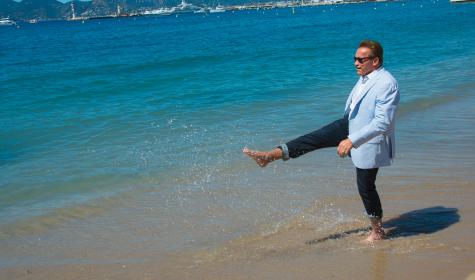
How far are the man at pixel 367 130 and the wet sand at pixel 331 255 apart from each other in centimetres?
41

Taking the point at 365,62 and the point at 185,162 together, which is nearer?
the point at 365,62

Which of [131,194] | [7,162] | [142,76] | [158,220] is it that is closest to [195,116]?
[7,162]

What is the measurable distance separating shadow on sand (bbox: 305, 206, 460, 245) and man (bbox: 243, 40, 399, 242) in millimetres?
401

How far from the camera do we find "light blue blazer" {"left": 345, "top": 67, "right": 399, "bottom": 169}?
15.8ft

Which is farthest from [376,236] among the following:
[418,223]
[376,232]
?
[418,223]

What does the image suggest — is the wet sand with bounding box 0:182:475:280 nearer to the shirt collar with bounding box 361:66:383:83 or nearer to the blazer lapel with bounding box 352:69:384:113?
the blazer lapel with bounding box 352:69:384:113

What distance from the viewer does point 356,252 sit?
525 cm

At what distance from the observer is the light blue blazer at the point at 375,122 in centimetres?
483

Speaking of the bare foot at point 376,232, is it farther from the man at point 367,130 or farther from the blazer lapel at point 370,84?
the blazer lapel at point 370,84

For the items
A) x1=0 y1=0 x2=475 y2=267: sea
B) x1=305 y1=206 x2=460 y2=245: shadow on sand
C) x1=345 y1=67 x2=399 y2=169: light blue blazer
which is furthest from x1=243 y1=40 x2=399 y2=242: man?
x1=0 y1=0 x2=475 y2=267: sea

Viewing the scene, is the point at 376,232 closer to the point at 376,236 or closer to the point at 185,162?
the point at 376,236

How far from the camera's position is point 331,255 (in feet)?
17.2

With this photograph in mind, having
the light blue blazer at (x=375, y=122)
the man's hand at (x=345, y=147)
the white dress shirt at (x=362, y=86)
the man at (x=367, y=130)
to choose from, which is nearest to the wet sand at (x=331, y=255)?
the man at (x=367, y=130)

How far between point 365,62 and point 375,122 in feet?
1.61
